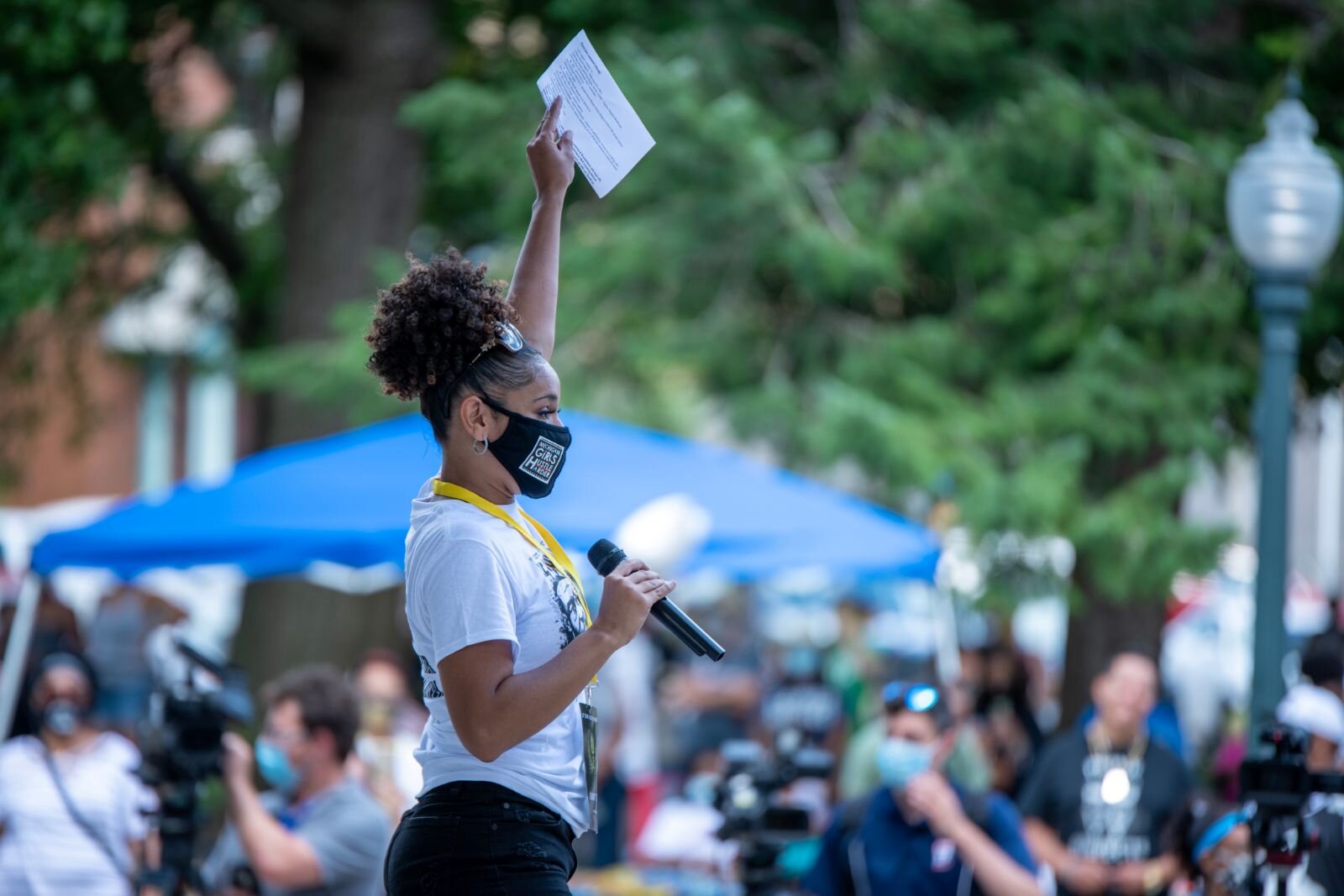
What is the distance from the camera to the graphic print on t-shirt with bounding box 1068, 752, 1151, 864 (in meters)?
6.52

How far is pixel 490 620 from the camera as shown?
269 cm

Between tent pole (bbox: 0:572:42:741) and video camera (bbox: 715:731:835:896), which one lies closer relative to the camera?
video camera (bbox: 715:731:835:896)

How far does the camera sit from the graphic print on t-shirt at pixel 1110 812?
6.52 m

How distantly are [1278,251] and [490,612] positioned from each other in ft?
16.0

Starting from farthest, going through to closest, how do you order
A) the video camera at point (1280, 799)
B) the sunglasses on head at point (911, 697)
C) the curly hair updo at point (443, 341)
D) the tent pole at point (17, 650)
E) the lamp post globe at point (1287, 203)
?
the tent pole at point (17, 650), the lamp post globe at point (1287, 203), the sunglasses on head at point (911, 697), the video camera at point (1280, 799), the curly hair updo at point (443, 341)

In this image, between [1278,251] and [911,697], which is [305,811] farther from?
[1278,251]

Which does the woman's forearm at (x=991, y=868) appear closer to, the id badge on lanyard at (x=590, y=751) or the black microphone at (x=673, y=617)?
the id badge on lanyard at (x=590, y=751)

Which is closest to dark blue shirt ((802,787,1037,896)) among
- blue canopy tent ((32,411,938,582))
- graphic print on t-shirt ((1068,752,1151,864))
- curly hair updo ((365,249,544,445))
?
graphic print on t-shirt ((1068,752,1151,864))

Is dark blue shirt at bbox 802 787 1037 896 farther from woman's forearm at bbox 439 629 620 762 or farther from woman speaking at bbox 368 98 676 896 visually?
woman's forearm at bbox 439 629 620 762

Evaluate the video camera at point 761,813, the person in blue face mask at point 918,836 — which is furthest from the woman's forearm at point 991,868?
the video camera at point 761,813

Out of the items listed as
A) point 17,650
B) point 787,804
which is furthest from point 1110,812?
point 17,650

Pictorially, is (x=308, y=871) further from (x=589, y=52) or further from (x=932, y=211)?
(x=932, y=211)

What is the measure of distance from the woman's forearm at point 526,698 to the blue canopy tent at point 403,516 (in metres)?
4.59

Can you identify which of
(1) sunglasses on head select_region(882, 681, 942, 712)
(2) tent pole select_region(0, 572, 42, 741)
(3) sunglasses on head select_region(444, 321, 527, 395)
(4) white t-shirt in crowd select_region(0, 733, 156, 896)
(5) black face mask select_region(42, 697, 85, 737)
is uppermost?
(3) sunglasses on head select_region(444, 321, 527, 395)
